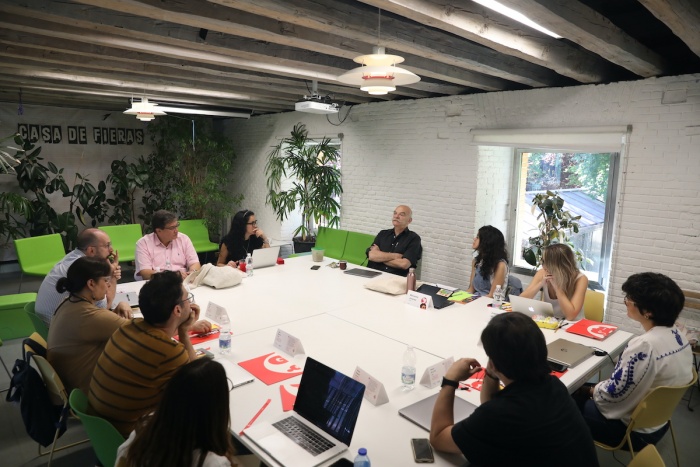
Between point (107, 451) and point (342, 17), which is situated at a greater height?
point (342, 17)

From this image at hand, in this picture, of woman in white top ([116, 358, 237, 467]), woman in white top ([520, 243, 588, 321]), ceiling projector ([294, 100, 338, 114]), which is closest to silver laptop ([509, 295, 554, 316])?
woman in white top ([520, 243, 588, 321])

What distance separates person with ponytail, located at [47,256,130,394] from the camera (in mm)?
2328

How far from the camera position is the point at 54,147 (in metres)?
7.70

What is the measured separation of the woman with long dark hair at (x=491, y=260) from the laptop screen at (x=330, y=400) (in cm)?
248

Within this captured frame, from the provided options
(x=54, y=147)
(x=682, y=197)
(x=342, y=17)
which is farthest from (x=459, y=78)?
Result: (x=54, y=147)

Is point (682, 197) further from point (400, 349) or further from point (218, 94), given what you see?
point (218, 94)

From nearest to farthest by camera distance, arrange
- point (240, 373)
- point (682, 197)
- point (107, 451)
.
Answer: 1. point (107, 451)
2. point (240, 373)
3. point (682, 197)

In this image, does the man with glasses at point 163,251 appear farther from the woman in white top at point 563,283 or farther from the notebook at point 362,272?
the woman in white top at point 563,283

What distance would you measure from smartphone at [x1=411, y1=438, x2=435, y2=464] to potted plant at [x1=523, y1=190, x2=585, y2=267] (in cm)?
355

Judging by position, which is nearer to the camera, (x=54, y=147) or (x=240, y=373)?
(x=240, y=373)

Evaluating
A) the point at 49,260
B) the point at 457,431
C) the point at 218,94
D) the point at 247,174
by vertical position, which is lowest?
the point at 49,260

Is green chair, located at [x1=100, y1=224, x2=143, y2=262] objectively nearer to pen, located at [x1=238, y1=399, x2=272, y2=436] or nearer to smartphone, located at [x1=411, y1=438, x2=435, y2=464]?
pen, located at [x1=238, y1=399, x2=272, y2=436]

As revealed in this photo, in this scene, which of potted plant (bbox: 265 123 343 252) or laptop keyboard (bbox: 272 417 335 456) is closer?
laptop keyboard (bbox: 272 417 335 456)

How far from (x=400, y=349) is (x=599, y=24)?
2325 millimetres
